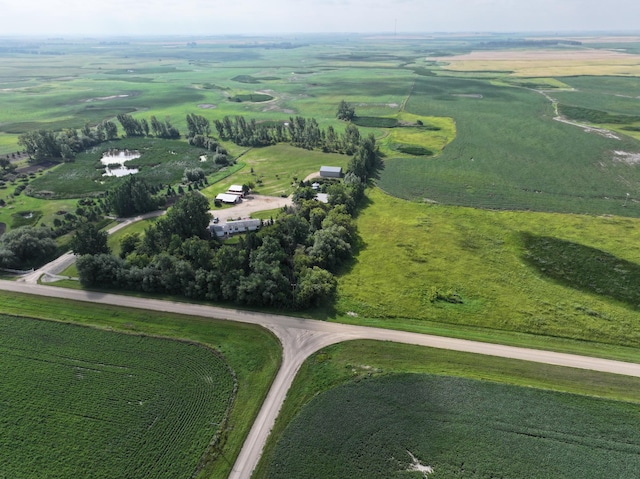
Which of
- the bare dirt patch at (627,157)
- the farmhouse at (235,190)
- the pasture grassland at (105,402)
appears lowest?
the pasture grassland at (105,402)

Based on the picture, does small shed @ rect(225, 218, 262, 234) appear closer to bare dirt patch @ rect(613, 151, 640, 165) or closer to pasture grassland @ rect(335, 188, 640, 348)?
pasture grassland @ rect(335, 188, 640, 348)

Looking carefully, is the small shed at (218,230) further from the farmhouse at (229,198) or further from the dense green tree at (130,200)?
the dense green tree at (130,200)

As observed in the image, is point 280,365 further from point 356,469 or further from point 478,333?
point 478,333

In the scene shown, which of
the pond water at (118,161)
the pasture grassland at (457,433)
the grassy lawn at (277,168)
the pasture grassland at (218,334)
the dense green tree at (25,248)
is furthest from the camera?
the pond water at (118,161)

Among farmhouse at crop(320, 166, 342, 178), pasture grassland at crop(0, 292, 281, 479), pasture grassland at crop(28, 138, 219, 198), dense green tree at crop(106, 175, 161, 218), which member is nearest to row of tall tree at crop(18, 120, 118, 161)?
pasture grassland at crop(28, 138, 219, 198)

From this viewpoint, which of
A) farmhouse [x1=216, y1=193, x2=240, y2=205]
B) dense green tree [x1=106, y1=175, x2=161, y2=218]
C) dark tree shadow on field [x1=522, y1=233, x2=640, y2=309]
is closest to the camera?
dark tree shadow on field [x1=522, y1=233, x2=640, y2=309]

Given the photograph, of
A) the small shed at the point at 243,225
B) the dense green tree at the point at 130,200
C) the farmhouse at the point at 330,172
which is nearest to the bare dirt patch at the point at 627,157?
the farmhouse at the point at 330,172

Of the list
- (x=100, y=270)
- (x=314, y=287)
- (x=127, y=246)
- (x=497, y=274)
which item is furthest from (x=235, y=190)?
(x=497, y=274)

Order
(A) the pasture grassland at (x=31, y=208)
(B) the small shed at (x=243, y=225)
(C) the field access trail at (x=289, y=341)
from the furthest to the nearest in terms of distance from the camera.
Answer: (A) the pasture grassland at (x=31, y=208) → (B) the small shed at (x=243, y=225) → (C) the field access trail at (x=289, y=341)
